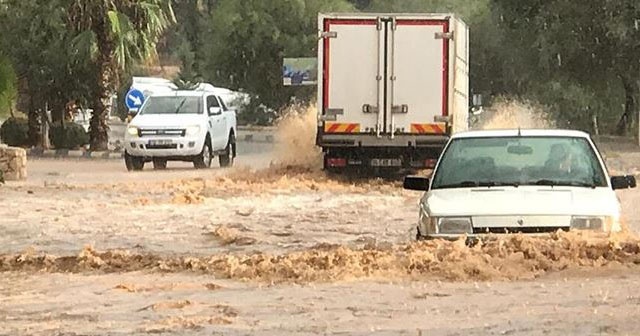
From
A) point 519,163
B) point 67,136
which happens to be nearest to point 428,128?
point 519,163

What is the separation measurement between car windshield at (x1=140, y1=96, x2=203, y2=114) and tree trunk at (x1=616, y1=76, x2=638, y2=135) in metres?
20.6

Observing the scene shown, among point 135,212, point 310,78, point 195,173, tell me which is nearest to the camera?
point 135,212

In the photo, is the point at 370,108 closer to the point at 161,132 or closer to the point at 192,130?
the point at 192,130

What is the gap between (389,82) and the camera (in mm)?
25719

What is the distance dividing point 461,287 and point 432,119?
14.5 metres

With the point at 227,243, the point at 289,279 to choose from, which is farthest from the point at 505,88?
the point at 289,279

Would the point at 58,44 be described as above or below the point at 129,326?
above

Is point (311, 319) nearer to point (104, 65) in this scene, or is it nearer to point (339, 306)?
point (339, 306)

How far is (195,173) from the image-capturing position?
31984 mm

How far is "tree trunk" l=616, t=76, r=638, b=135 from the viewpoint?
170ft

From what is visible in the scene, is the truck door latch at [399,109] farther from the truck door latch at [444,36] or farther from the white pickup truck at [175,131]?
the white pickup truck at [175,131]

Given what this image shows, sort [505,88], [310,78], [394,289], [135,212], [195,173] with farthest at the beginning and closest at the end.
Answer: [505,88] < [310,78] < [195,173] < [135,212] < [394,289]

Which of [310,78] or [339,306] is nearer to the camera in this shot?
[339,306]

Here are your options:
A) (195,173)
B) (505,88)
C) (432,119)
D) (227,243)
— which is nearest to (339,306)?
(227,243)
